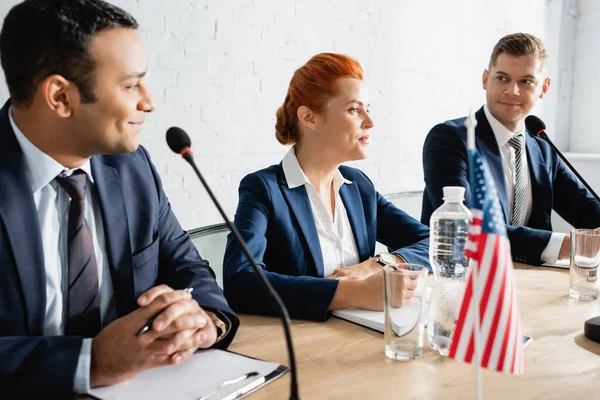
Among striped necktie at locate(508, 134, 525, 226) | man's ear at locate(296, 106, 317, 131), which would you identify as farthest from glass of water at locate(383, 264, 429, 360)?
striped necktie at locate(508, 134, 525, 226)

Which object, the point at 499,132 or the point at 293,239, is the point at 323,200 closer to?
the point at 293,239

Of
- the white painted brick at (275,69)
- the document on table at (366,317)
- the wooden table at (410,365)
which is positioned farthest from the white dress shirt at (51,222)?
the white painted brick at (275,69)

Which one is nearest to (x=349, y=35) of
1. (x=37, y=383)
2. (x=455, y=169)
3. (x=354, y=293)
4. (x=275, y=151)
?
(x=275, y=151)

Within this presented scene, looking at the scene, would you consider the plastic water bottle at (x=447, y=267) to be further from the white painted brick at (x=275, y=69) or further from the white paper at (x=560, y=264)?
the white painted brick at (x=275, y=69)

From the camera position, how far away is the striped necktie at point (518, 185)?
223 centimetres

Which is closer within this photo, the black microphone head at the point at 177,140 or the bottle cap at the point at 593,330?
the black microphone head at the point at 177,140

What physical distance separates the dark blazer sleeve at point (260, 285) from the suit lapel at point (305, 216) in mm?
104

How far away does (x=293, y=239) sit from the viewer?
1.61 m

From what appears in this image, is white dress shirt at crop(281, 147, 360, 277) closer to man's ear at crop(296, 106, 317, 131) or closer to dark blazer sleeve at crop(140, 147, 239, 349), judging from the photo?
man's ear at crop(296, 106, 317, 131)

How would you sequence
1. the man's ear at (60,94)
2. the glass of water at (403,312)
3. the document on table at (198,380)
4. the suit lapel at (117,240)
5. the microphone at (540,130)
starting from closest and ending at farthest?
the document on table at (198,380)
the glass of water at (403,312)
the man's ear at (60,94)
the suit lapel at (117,240)
the microphone at (540,130)

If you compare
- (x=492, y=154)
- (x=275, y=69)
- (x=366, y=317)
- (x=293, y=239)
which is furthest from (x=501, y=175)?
(x=366, y=317)

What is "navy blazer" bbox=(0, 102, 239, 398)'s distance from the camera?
88 centimetres

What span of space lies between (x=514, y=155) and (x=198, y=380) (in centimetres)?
176

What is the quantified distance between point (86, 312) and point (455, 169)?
1440 mm
